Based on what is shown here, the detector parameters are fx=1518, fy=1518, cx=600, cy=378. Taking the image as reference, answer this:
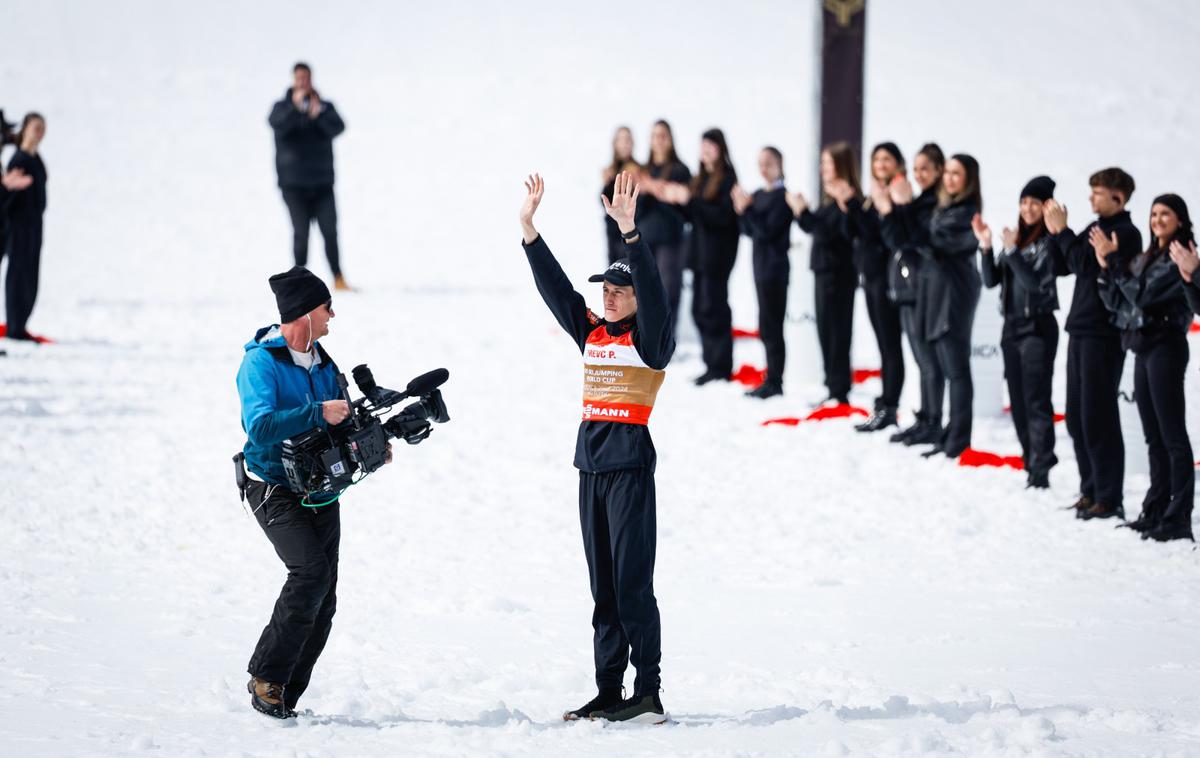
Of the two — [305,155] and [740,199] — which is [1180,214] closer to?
[740,199]

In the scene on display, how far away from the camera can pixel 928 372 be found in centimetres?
1041

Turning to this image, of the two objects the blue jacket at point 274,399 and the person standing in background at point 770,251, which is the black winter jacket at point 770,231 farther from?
the blue jacket at point 274,399

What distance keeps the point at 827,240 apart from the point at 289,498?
663 centimetres

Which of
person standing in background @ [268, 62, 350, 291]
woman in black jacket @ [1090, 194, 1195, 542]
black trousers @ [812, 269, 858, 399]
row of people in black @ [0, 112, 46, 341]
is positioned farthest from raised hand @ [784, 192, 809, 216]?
row of people in black @ [0, 112, 46, 341]

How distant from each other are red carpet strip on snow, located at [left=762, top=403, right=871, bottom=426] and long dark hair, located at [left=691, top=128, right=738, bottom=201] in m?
2.03

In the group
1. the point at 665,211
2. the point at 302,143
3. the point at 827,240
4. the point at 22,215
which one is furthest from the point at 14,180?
the point at 827,240

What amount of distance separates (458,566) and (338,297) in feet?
28.6

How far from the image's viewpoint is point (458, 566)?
786cm

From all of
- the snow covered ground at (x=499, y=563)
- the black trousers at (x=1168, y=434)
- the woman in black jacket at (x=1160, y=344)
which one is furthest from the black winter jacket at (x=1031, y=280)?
the snow covered ground at (x=499, y=563)

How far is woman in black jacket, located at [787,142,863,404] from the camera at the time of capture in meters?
11.1

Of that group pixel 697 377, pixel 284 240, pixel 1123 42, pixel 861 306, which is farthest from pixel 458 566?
pixel 1123 42

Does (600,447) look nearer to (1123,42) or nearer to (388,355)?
(388,355)

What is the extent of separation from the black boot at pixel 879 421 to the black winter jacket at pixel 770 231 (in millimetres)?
1569

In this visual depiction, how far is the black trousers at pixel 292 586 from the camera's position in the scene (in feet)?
17.6
